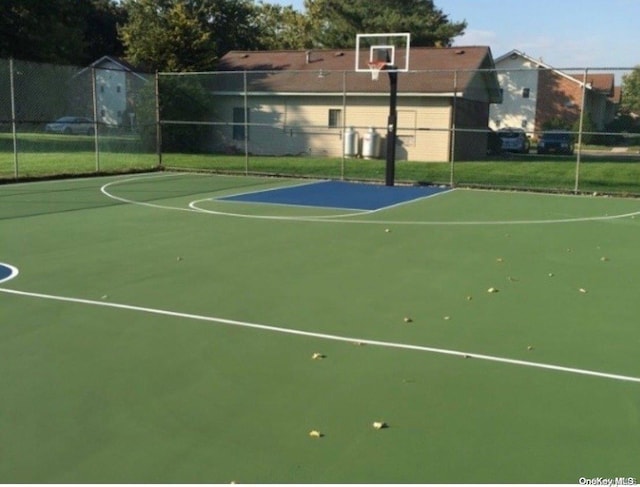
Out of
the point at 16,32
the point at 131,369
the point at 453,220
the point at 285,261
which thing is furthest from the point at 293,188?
the point at 16,32

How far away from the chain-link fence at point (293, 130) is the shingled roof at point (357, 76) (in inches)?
3.2

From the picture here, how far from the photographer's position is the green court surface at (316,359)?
3.44 meters

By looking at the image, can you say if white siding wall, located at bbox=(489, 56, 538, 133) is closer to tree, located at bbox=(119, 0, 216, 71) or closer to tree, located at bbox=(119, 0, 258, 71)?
tree, located at bbox=(119, 0, 258, 71)

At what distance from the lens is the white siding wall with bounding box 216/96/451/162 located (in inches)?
1037

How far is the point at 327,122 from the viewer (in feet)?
92.3

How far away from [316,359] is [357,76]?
24170mm

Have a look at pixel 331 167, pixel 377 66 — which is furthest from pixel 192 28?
pixel 377 66

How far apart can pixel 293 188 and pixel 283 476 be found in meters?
13.0

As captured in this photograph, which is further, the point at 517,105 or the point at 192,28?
the point at 517,105

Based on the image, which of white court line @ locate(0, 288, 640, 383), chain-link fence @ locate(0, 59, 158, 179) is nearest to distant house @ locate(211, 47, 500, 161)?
chain-link fence @ locate(0, 59, 158, 179)

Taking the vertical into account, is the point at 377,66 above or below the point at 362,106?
above

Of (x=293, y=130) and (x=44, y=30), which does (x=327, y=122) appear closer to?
(x=293, y=130)

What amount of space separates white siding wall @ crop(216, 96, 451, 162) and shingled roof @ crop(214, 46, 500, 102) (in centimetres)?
42

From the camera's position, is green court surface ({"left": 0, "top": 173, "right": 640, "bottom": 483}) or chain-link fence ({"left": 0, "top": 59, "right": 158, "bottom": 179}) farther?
chain-link fence ({"left": 0, "top": 59, "right": 158, "bottom": 179})
